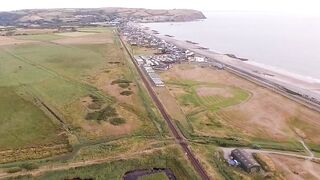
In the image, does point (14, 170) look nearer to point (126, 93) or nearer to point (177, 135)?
point (177, 135)

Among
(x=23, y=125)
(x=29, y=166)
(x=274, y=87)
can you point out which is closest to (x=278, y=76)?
(x=274, y=87)

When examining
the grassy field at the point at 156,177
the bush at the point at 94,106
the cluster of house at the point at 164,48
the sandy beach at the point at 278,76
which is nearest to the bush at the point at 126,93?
the bush at the point at 94,106

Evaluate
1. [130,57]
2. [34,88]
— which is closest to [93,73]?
[34,88]

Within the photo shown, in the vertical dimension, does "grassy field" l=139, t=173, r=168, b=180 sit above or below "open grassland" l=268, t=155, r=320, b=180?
below

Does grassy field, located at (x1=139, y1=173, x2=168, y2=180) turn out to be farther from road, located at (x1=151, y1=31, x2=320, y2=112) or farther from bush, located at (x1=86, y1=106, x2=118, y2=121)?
road, located at (x1=151, y1=31, x2=320, y2=112)

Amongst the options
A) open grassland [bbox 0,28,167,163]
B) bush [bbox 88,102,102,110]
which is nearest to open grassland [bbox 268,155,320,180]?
open grassland [bbox 0,28,167,163]

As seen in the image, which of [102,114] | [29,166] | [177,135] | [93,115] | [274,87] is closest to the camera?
[29,166]

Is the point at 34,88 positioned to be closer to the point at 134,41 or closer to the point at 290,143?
the point at 290,143
